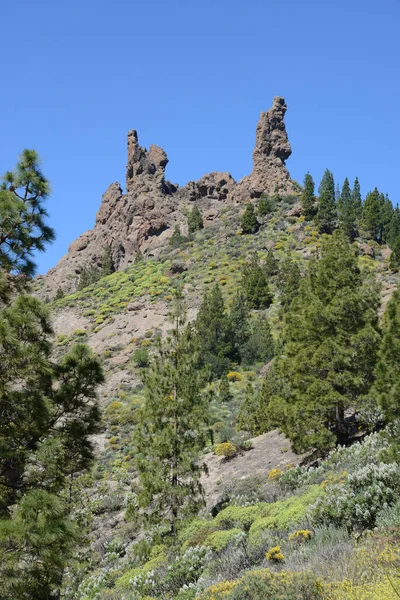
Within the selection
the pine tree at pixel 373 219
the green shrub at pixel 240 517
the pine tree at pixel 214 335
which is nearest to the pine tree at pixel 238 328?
the pine tree at pixel 214 335

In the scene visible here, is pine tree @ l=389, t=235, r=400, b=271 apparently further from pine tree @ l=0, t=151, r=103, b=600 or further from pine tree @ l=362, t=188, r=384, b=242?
pine tree @ l=0, t=151, r=103, b=600

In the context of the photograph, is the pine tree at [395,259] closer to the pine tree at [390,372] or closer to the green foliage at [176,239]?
the green foliage at [176,239]

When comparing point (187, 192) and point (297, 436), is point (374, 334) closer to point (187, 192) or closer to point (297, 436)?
point (297, 436)

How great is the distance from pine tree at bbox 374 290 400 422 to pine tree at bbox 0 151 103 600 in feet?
23.8

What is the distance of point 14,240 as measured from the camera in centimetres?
734

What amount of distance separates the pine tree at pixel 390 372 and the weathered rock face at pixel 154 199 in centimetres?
6494

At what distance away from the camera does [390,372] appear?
37.3ft

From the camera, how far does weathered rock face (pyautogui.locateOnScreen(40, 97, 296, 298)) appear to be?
77.8m

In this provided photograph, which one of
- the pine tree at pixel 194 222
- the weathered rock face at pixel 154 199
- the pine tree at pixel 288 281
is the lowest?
the pine tree at pixel 288 281

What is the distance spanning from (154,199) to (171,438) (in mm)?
72611

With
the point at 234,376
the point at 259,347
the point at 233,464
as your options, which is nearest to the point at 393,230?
the point at 259,347

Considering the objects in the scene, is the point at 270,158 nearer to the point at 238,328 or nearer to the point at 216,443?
the point at 238,328

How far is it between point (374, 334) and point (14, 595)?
12.8 meters

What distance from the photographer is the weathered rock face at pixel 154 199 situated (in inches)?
3061
